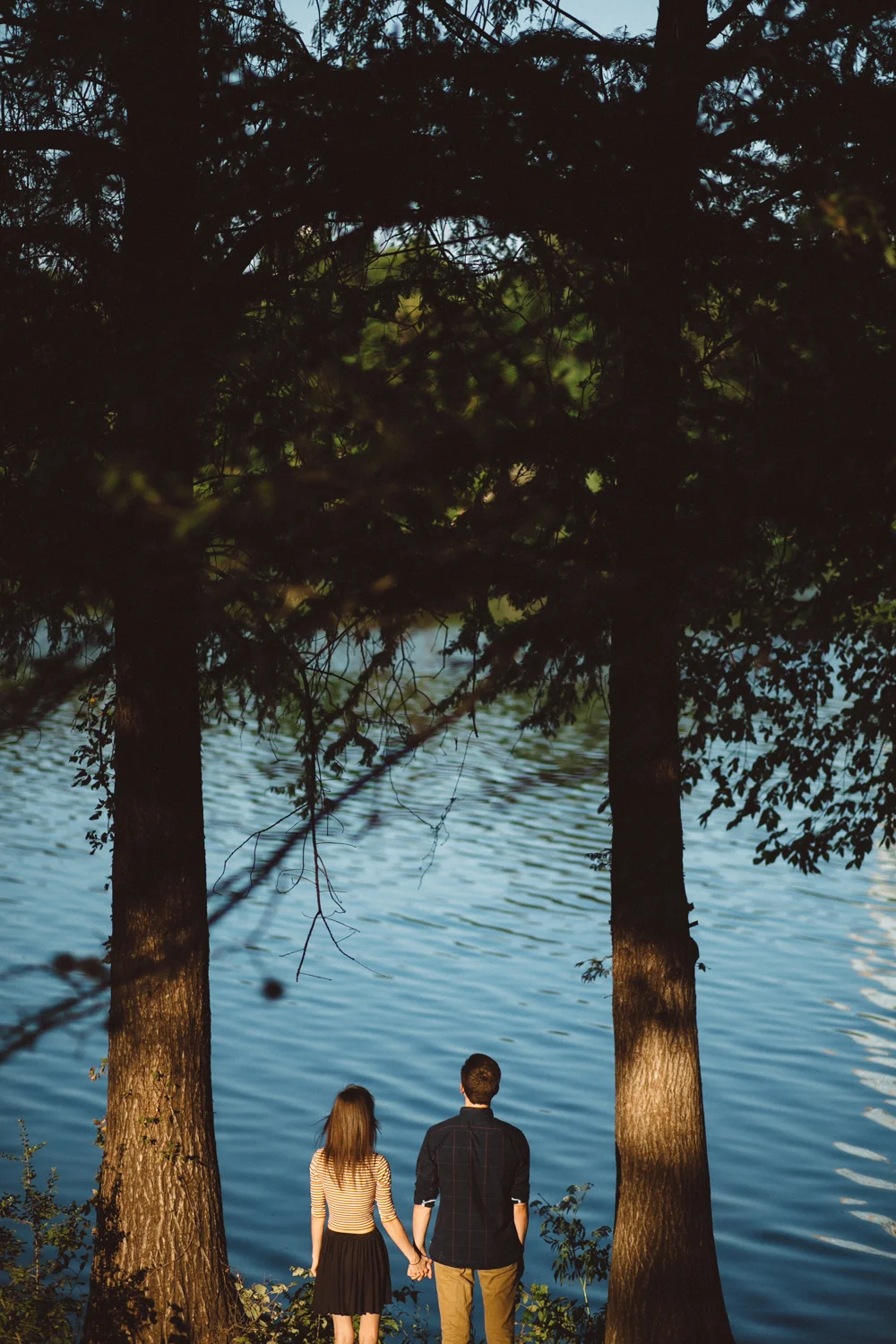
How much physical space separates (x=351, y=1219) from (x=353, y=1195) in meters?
0.12

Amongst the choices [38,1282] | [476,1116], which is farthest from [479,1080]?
[38,1282]

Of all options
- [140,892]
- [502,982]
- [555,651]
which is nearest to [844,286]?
[555,651]

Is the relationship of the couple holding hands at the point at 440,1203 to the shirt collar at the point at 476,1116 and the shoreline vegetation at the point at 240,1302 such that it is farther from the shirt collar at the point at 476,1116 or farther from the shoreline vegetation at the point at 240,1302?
the shoreline vegetation at the point at 240,1302

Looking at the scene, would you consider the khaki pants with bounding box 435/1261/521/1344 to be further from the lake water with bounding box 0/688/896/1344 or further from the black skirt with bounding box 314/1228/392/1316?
the lake water with bounding box 0/688/896/1344

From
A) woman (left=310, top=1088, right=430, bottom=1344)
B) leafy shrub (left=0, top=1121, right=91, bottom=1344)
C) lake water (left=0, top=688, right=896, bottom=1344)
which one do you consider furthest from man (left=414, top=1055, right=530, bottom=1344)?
leafy shrub (left=0, top=1121, right=91, bottom=1344)

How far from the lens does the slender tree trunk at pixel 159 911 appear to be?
23.0 ft

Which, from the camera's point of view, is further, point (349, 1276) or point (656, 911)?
point (656, 911)

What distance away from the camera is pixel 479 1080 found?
7031mm

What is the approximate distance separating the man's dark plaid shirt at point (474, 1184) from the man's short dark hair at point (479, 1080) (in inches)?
3.6

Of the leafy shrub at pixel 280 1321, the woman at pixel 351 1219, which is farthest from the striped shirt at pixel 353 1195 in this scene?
the leafy shrub at pixel 280 1321

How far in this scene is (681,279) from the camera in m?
7.52

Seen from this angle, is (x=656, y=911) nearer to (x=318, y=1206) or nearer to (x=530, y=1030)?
(x=318, y=1206)

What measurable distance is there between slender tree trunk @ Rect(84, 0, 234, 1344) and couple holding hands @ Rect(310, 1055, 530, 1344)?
70cm

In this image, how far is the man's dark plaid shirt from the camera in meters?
7.03
